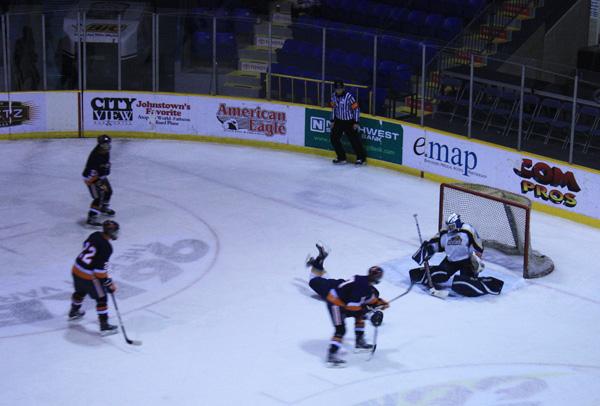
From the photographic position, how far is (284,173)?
18.5m

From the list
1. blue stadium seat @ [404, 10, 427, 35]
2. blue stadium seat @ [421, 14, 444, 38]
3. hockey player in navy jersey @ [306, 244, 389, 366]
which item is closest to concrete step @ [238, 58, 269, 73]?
blue stadium seat @ [404, 10, 427, 35]

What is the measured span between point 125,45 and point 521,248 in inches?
383

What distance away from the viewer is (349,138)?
61.8ft

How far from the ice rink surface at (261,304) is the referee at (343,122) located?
0.40 metres

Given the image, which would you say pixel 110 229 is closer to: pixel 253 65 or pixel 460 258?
pixel 460 258

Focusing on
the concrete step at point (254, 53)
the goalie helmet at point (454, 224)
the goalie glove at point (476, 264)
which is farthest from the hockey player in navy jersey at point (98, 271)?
the concrete step at point (254, 53)

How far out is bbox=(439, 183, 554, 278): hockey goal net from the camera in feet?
45.6

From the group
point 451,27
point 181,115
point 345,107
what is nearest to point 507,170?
point 345,107

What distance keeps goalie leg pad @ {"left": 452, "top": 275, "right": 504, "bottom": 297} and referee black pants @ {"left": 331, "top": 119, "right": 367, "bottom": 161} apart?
594 cm

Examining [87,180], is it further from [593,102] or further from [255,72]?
[593,102]

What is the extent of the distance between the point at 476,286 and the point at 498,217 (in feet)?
5.14

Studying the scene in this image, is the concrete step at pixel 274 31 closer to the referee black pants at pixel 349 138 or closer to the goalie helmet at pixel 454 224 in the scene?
the referee black pants at pixel 349 138

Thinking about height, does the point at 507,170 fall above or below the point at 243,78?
below

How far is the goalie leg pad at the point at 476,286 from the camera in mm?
13117
